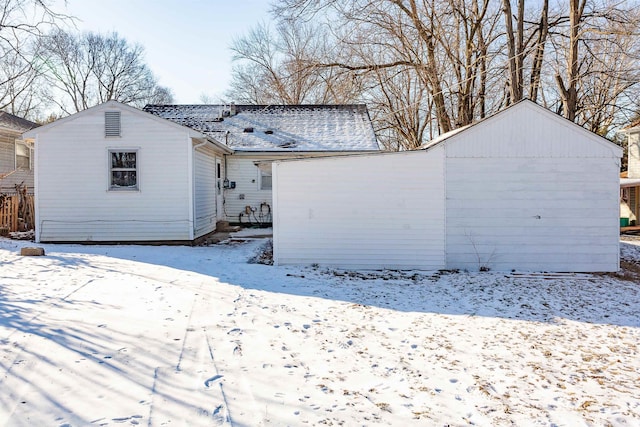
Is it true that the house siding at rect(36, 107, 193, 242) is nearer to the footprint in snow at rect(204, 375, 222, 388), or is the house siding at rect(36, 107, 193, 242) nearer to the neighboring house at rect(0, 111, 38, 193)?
the neighboring house at rect(0, 111, 38, 193)

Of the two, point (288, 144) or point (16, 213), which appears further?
point (288, 144)

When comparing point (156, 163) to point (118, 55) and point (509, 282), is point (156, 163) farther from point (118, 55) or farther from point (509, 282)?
point (118, 55)

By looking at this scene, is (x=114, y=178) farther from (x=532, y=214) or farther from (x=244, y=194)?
(x=532, y=214)

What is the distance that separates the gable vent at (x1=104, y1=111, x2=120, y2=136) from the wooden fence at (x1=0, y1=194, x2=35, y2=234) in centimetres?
492

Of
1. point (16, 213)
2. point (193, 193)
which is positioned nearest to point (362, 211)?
point (193, 193)

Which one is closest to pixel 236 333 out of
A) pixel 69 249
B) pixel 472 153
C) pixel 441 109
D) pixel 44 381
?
pixel 44 381

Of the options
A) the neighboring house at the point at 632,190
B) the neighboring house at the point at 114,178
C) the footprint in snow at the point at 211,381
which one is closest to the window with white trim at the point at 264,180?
the neighboring house at the point at 114,178

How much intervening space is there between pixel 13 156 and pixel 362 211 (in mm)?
17011

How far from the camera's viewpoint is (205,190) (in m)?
13.3

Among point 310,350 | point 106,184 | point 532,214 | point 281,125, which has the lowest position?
point 310,350

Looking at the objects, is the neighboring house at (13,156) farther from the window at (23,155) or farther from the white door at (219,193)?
the white door at (219,193)

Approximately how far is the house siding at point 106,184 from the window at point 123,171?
0.44 ft

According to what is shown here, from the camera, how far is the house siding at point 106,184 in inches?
443

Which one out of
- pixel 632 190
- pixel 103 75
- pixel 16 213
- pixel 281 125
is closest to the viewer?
pixel 16 213
